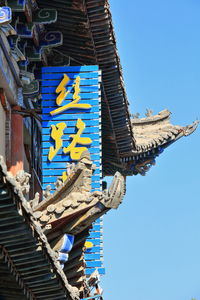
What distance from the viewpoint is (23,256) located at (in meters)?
20.7

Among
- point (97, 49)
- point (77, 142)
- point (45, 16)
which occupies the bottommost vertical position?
point (77, 142)

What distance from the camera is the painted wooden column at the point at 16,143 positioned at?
27.8m

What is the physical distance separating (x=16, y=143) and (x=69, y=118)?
1.77 meters

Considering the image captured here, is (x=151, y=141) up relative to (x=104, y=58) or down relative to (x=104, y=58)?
down

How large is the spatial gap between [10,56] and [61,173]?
2.81m

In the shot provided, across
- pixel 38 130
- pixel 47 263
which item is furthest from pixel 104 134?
pixel 47 263

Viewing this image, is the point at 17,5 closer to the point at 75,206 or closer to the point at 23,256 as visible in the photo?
the point at 75,206

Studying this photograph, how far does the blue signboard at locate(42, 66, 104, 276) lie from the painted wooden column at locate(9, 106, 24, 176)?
869mm

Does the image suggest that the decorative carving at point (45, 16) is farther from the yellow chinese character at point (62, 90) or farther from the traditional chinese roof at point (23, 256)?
the traditional chinese roof at point (23, 256)

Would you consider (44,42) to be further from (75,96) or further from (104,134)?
(104,134)

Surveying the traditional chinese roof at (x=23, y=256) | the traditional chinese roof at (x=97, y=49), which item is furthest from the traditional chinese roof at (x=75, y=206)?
the traditional chinese roof at (x=97, y=49)

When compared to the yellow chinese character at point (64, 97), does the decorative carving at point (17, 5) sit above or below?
above

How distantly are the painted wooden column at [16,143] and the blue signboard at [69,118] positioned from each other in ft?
2.85

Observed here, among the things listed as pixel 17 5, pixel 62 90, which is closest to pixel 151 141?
pixel 62 90
